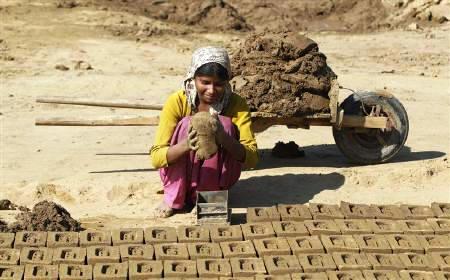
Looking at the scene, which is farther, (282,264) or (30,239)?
(30,239)

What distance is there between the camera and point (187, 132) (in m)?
6.05

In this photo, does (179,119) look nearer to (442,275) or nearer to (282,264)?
(282,264)

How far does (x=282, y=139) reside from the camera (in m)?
8.66

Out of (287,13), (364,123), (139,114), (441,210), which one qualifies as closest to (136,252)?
(441,210)

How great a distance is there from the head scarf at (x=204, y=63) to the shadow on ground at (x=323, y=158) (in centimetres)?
135

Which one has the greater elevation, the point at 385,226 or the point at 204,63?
the point at 204,63

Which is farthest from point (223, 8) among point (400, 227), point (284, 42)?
point (400, 227)

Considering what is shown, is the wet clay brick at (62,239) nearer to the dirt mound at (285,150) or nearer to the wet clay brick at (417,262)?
the wet clay brick at (417,262)

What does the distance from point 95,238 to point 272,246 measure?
1.06 meters

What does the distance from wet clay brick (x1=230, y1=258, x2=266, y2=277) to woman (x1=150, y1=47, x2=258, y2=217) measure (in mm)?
1149

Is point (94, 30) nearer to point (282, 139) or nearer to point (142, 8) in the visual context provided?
point (142, 8)

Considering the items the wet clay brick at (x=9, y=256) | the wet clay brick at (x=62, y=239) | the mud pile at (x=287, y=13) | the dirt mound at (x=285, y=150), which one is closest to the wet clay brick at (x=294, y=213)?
the wet clay brick at (x=62, y=239)

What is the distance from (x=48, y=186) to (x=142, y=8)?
9786 millimetres

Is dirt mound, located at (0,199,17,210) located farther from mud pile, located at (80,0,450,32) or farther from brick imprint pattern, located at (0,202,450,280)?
mud pile, located at (80,0,450,32)
